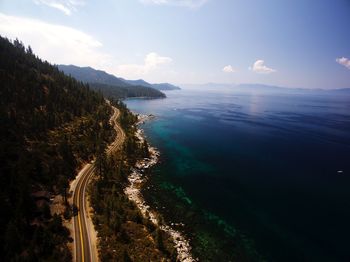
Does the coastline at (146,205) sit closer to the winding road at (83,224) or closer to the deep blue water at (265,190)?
the deep blue water at (265,190)

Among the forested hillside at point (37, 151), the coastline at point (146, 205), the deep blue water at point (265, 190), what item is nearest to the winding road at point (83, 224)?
the forested hillside at point (37, 151)

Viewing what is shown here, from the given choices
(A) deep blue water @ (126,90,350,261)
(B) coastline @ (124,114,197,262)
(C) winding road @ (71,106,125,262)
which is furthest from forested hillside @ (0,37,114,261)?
(A) deep blue water @ (126,90,350,261)

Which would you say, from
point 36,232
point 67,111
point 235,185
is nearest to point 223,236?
point 235,185

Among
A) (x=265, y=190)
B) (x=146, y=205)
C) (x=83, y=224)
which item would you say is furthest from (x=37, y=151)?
(x=265, y=190)

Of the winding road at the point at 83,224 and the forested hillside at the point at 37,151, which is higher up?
the forested hillside at the point at 37,151

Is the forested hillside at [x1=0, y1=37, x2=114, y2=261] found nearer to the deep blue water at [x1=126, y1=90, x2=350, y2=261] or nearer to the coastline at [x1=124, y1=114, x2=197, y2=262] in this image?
the coastline at [x1=124, y1=114, x2=197, y2=262]
